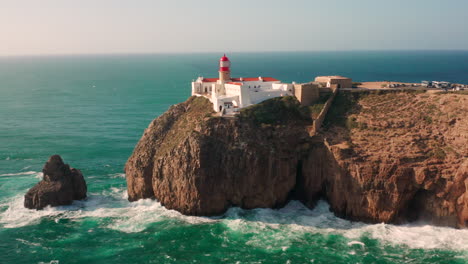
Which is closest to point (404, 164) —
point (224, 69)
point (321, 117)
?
point (321, 117)

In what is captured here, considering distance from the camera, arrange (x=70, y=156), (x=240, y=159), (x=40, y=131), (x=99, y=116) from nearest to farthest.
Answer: (x=240, y=159), (x=70, y=156), (x=40, y=131), (x=99, y=116)

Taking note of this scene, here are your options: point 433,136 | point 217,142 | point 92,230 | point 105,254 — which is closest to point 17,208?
point 92,230

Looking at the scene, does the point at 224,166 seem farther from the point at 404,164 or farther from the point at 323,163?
the point at 404,164

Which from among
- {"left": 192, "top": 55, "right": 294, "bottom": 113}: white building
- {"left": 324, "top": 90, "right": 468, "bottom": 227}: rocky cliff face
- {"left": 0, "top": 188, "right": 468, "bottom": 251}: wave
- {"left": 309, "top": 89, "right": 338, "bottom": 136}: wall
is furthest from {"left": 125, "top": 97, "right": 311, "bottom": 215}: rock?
{"left": 324, "top": 90, "right": 468, "bottom": 227}: rocky cliff face

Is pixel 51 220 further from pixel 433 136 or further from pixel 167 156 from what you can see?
pixel 433 136

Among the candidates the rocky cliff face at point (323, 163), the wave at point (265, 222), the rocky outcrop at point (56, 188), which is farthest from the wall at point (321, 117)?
the rocky outcrop at point (56, 188)

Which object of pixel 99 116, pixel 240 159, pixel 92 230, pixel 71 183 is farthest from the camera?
pixel 99 116
